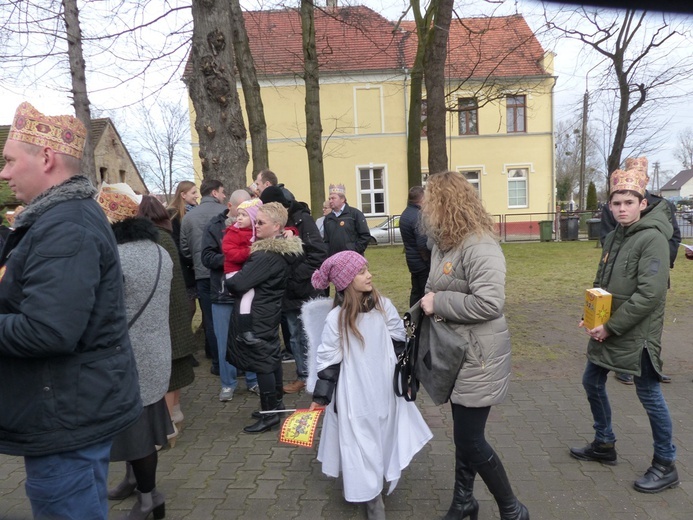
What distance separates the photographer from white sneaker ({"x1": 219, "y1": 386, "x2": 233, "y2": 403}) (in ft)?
16.5

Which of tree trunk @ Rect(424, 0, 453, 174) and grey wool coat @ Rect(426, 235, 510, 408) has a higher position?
tree trunk @ Rect(424, 0, 453, 174)

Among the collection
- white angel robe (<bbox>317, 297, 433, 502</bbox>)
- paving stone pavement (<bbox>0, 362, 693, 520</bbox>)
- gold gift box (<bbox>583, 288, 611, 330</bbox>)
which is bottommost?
paving stone pavement (<bbox>0, 362, 693, 520</bbox>)

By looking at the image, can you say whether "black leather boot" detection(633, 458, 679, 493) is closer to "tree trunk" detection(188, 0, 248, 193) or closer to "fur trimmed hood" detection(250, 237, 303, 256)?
"fur trimmed hood" detection(250, 237, 303, 256)

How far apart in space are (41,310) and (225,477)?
2.26 meters

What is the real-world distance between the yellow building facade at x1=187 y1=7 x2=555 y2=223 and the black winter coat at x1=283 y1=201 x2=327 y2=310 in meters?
22.1

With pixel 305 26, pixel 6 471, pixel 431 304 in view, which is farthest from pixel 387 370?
pixel 305 26

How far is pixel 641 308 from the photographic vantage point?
3025 millimetres

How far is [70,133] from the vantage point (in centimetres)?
203

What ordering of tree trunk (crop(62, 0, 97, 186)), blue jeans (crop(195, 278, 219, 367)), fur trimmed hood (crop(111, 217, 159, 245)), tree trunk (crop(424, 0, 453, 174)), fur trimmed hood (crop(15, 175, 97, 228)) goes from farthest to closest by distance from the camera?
tree trunk (crop(424, 0, 453, 174)) < tree trunk (crop(62, 0, 97, 186)) < blue jeans (crop(195, 278, 219, 367)) < fur trimmed hood (crop(111, 217, 159, 245)) < fur trimmed hood (crop(15, 175, 97, 228))

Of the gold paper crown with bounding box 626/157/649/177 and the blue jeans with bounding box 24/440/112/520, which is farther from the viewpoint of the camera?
the gold paper crown with bounding box 626/157/649/177

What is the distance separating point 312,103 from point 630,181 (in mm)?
11054

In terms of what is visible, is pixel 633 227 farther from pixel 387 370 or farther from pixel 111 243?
pixel 111 243

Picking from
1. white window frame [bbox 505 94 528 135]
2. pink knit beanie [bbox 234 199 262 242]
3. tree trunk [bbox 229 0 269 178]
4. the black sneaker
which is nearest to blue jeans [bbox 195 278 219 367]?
pink knit beanie [bbox 234 199 262 242]

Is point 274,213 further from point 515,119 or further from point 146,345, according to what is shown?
point 515,119
